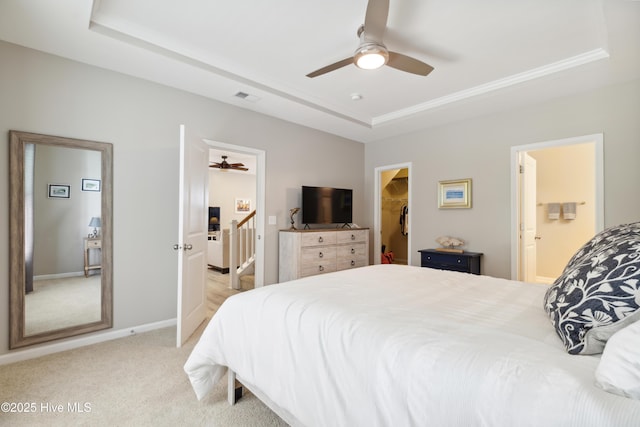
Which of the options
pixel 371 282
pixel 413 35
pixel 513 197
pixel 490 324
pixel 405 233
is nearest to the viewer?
pixel 490 324

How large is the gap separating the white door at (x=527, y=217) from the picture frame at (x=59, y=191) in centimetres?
478

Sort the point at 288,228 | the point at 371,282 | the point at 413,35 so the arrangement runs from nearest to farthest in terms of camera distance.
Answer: the point at 371,282 → the point at 413,35 → the point at 288,228

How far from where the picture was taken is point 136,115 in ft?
9.78

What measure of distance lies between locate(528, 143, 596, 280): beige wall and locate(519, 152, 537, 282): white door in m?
1.05

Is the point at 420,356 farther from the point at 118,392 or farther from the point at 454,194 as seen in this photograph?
the point at 454,194

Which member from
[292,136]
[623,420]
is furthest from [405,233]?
[623,420]

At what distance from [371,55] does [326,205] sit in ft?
8.77

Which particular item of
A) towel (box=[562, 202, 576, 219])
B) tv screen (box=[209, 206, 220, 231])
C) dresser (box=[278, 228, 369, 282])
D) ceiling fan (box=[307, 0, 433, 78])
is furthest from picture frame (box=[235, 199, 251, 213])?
towel (box=[562, 202, 576, 219])

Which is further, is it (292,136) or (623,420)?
(292,136)

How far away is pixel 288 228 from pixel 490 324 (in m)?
3.36

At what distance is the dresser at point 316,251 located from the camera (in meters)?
3.98

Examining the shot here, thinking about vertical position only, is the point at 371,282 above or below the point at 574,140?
below

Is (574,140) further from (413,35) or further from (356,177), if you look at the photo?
(356,177)

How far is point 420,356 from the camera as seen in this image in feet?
3.29
